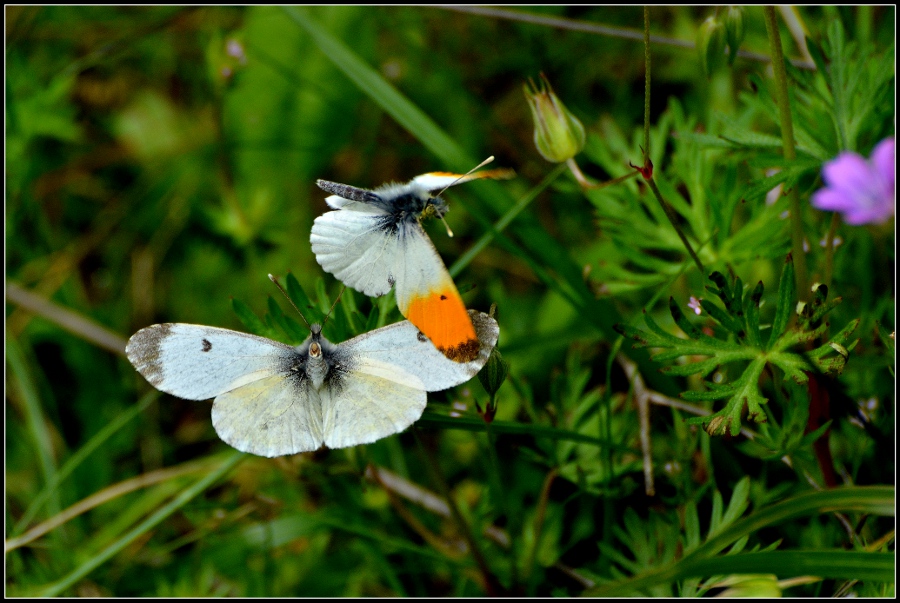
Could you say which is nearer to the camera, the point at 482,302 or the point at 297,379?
the point at 297,379

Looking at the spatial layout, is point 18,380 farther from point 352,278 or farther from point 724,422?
point 724,422

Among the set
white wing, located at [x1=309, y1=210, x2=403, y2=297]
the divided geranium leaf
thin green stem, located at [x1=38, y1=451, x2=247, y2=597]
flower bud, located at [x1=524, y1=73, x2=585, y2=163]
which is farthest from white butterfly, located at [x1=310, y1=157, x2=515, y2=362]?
thin green stem, located at [x1=38, y1=451, x2=247, y2=597]

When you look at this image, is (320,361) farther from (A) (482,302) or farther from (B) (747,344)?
(A) (482,302)

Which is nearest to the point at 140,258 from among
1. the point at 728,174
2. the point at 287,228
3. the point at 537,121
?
the point at 287,228

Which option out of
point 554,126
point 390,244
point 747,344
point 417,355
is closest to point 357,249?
point 390,244

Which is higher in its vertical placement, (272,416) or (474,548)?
(272,416)

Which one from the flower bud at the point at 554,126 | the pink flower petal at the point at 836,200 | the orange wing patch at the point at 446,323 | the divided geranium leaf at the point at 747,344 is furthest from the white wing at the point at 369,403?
the pink flower petal at the point at 836,200

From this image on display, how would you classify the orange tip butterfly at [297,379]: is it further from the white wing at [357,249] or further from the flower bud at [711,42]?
the flower bud at [711,42]
